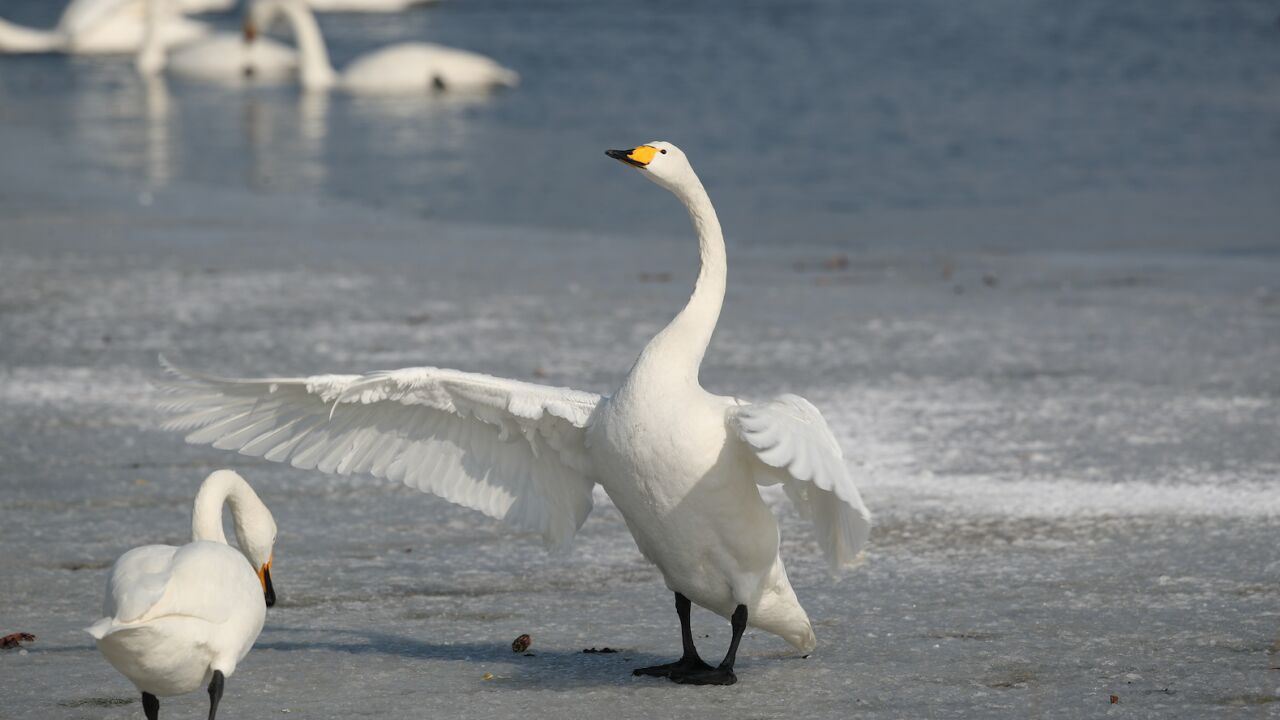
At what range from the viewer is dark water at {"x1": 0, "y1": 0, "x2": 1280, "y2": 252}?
14414mm

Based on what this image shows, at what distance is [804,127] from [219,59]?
9.36m

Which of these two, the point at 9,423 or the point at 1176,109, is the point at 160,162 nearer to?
the point at 9,423

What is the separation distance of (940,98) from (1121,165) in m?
4.43

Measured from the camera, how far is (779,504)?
23.0ft

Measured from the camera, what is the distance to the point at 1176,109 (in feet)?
64.1

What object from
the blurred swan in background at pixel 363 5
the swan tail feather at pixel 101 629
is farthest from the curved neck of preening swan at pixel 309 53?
the swan tail feather at pixel 101 629

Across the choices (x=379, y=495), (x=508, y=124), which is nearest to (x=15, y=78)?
(x=508, y=124)

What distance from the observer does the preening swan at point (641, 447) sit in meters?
4.91

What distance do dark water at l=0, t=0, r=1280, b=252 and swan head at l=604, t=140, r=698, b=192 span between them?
8.03 meters

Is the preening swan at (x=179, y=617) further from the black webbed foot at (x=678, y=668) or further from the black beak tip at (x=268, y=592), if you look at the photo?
the black webbed foot at (x=678, y=668)

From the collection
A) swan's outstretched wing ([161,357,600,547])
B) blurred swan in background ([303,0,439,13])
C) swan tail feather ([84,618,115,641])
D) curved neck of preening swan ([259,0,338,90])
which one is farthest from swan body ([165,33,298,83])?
swan tail feather ([84,618,115,641])

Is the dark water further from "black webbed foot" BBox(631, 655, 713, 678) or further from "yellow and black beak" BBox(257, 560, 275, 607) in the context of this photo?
"yellow and black beak" BBox(257, 560, 275, 607)

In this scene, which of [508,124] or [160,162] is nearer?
[160,162]

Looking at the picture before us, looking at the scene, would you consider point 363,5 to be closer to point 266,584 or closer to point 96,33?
point 96,33
